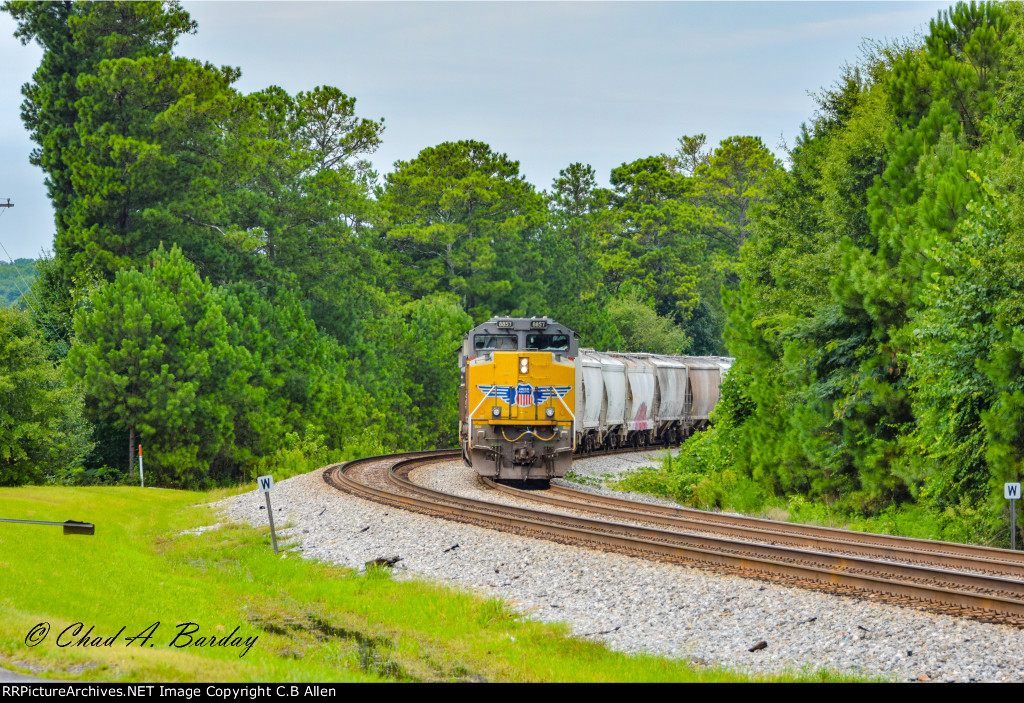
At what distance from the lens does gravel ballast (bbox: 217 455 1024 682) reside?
10.2m

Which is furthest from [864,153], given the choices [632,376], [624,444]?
[624,444]

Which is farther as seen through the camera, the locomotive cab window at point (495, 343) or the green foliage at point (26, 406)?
the green foliage at point (26, 406)

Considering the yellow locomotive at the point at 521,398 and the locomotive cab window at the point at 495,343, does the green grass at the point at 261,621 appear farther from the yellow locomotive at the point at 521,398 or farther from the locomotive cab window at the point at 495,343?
the locomotive cab window at the point at 495,343

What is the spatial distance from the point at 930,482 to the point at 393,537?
414 inches

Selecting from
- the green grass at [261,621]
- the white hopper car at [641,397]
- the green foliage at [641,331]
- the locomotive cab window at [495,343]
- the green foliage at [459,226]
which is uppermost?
the green foliage at [459,226]

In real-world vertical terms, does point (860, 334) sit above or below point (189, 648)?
above

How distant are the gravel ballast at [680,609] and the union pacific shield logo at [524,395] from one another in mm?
6085

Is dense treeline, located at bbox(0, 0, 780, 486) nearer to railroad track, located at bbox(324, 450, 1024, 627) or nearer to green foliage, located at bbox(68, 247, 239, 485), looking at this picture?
green foliage, located at bbox(68, 247, 239, 485)

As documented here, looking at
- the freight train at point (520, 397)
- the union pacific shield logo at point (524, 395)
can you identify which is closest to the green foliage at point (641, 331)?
the freight train at point (520, 397)

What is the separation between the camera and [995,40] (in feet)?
79.5

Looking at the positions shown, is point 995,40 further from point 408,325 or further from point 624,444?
point 408,325

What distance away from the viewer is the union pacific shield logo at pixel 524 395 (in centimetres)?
2478

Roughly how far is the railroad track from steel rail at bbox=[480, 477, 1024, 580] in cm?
2

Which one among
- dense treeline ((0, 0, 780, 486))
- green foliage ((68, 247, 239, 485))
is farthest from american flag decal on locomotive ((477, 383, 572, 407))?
green foliage ((68, 247, 239, 485))
